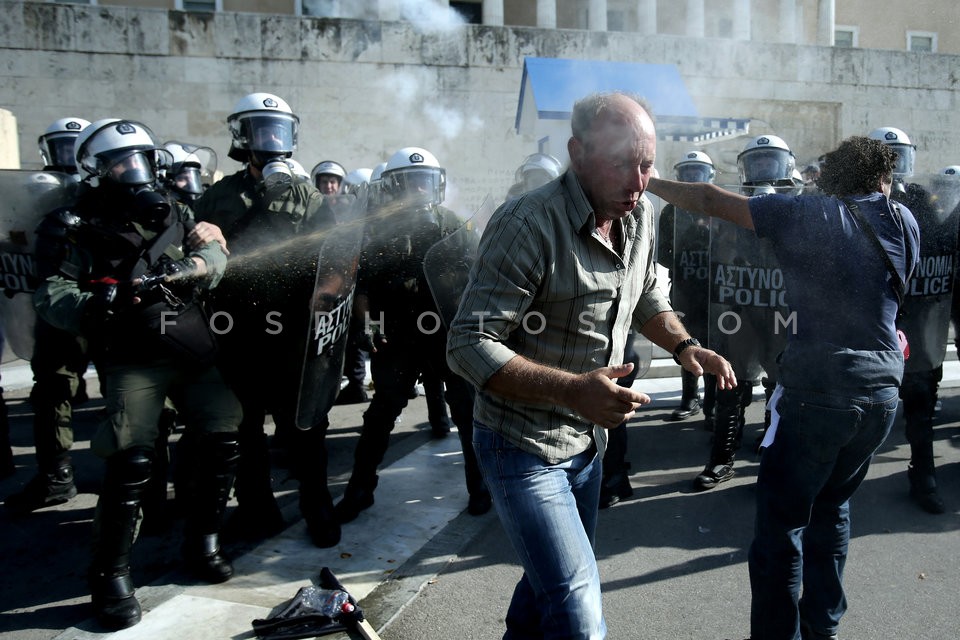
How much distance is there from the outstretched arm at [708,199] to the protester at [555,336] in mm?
710

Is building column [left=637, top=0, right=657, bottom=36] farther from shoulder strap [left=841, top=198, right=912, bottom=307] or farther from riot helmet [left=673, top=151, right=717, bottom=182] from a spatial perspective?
shoulder strap [left=841, top=198, right=912, bottom=307]

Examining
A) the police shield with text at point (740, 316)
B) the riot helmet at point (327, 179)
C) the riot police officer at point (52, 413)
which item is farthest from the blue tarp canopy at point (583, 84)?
the riot police officer at point (52, 413)

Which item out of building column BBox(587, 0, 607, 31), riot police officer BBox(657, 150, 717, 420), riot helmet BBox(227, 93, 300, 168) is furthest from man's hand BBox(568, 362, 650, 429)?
building column BBox(587, 0, 607, 31)

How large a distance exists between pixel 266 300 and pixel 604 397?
7.90 feet

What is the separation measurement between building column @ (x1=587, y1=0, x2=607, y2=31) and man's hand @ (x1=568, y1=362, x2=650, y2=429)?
21.2m

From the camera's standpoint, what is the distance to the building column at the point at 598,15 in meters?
21.2

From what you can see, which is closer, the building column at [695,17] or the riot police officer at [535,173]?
the riot police officer at [535,173]

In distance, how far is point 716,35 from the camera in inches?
867

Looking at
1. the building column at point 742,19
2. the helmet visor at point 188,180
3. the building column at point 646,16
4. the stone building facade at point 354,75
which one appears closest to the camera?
the helmet visor at point 188,180

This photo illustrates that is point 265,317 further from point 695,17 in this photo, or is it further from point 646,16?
point 695,17

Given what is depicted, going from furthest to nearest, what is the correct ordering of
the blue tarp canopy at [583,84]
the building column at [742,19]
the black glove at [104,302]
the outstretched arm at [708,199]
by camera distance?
the building column at [742,19] < the blue tarp canopy at [583,84] < the black glove at [104,302] < the outstretched arm at [708,199]

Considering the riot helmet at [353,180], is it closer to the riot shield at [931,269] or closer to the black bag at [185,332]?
the black bag at [185,332]

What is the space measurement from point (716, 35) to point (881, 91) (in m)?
5.24

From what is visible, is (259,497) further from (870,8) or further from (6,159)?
(870,8)
